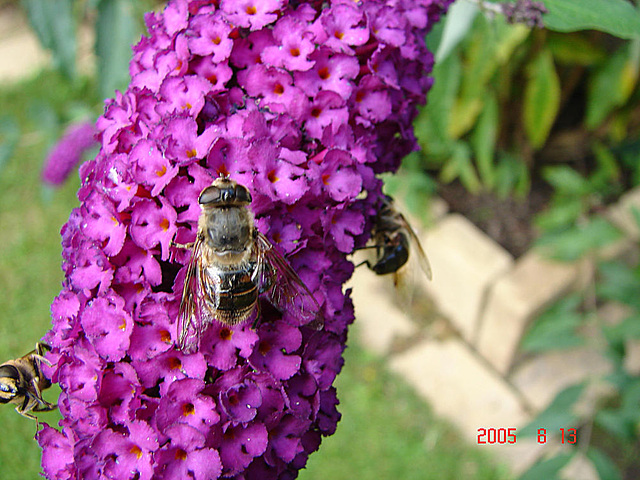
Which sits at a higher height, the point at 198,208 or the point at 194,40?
the point at 194,40

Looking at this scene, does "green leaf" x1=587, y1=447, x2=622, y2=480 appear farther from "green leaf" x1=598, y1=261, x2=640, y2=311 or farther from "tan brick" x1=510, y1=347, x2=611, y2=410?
"tan brick" x1=510, y1=347, x2=611, y2=410

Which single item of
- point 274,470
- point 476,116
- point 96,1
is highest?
point 96,1

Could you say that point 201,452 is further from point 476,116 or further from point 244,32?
point 476,116

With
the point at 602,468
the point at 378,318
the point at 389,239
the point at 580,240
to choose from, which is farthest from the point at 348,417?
the point at 389,239

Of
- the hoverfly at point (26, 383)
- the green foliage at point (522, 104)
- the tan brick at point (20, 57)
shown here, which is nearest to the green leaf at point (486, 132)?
the green foliage at point (522, 104)

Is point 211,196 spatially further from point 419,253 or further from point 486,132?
point 486,132

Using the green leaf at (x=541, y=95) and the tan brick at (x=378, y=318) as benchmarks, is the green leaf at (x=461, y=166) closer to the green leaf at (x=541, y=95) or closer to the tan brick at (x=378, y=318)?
the green leaf at (x=541, y=95)

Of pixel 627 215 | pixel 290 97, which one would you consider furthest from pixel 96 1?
pixel 627 215
